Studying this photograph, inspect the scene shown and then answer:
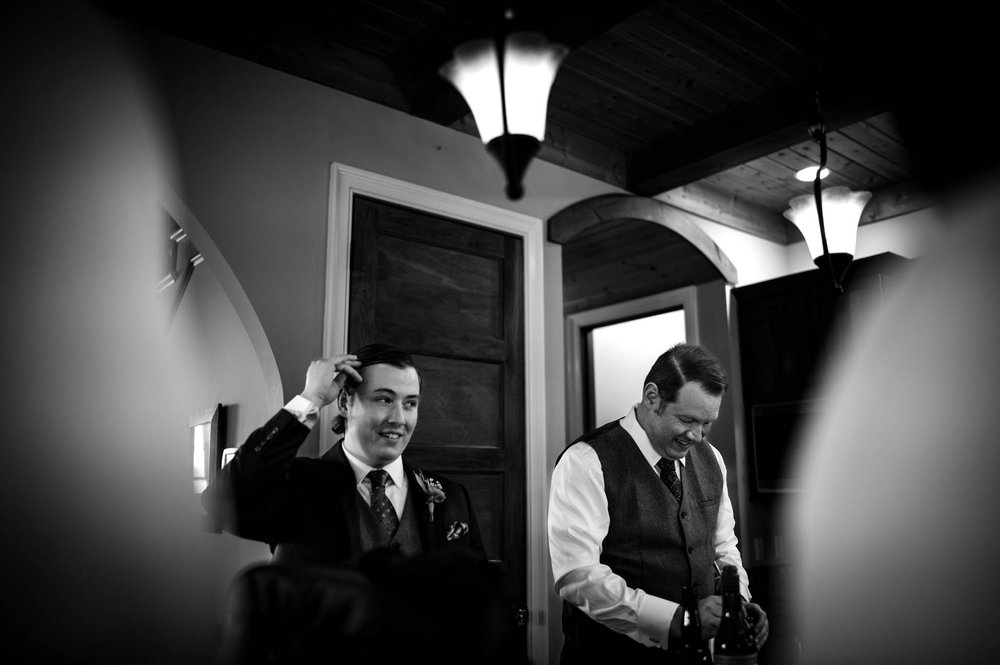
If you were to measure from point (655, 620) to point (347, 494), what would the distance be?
33.3 inches

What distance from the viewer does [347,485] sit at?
1.83 m

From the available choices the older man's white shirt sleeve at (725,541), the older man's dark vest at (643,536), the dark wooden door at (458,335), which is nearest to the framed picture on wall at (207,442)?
the dark wooden door at (458,335)

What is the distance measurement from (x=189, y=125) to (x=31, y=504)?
1353 millimetres

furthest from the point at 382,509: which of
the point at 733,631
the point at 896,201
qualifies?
the point at 896,201

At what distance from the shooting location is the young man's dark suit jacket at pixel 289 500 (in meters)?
1.75

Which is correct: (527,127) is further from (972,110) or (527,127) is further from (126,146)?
(972,110)

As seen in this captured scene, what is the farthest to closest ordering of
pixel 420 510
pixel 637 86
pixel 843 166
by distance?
pixel 843 166
pixel 637 86
pixel 420 510

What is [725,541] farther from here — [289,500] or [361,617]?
[361,617]

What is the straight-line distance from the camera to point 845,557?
3.88m

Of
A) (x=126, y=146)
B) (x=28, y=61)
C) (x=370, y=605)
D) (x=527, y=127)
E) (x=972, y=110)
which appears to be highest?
(x=972, y=110)

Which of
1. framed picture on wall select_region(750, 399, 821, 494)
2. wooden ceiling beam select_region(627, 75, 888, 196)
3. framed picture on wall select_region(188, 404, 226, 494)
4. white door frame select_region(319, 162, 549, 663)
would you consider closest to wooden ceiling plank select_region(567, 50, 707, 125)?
wooden ceiling beam select_region(627, 75, 888, 196)

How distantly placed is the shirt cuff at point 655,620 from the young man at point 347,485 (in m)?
0.47

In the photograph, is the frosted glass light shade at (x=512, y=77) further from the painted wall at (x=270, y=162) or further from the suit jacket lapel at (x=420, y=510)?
the painted wall at (x=270, y=162)

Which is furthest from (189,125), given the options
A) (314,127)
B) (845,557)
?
(845,557)
